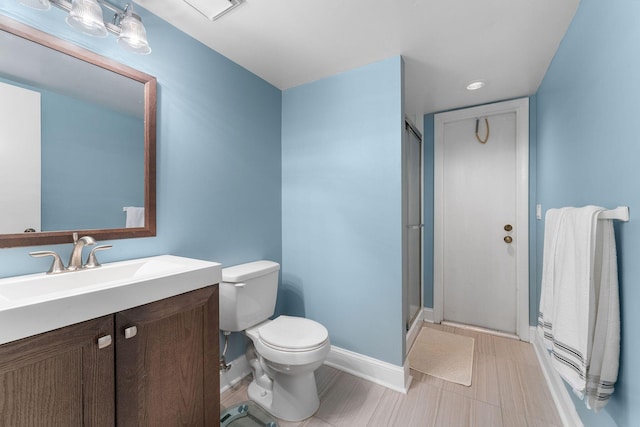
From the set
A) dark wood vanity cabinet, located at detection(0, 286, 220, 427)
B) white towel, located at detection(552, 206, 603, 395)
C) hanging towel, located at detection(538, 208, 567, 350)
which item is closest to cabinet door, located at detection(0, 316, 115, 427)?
dark wood vanity cabinet, located at detection(0, 286, 220, 427)

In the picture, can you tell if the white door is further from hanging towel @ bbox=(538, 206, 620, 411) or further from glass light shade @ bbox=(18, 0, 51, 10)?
hanging towel @ bbox=(538, 206, 620, 411)

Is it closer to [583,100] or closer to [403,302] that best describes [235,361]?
[403,302]

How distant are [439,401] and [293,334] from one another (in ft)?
3.35

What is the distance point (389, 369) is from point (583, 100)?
72.9 inches

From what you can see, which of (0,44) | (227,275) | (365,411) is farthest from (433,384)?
(0,44)

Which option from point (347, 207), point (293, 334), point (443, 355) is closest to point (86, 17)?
point (347, 207)

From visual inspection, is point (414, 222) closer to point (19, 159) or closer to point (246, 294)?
point (246, 294)

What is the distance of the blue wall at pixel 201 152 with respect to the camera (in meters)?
1.28

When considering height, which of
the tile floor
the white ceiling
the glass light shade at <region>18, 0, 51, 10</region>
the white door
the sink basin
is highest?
the white ceiling

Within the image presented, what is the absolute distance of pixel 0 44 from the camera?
3.26 ft

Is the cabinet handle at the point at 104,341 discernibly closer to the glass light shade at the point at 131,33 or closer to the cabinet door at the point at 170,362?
the cabinet door at the point at 170,362

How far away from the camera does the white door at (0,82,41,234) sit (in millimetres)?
1007

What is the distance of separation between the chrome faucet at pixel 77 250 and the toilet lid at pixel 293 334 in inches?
37.2

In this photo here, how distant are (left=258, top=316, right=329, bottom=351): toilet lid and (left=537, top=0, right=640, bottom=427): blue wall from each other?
1.19m
